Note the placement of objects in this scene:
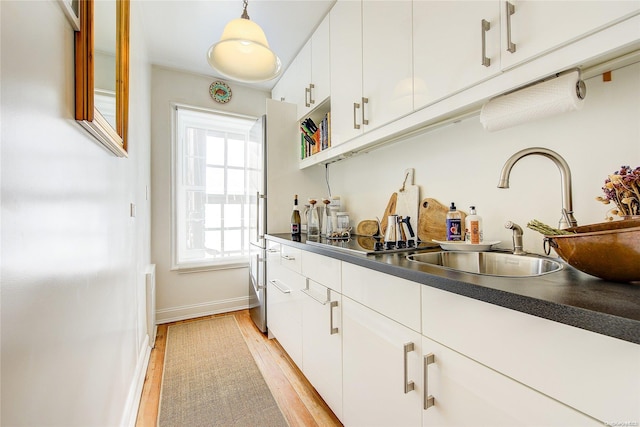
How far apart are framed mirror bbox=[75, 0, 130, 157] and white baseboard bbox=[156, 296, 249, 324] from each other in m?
2.07

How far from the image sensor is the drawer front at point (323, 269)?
1.35 meters

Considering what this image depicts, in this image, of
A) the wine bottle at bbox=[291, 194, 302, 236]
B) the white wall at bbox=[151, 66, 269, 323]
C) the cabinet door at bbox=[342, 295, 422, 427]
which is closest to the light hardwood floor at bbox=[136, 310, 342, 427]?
the cabinet door at bbox=[342, 295, 422, 427]

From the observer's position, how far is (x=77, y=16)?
728mm

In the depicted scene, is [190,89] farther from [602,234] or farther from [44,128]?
[602,234]

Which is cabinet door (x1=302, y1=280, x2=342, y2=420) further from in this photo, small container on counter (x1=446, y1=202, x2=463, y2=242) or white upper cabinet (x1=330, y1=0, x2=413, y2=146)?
white upper cabinet (x1=330, y1=0, x2=413, y2=146)

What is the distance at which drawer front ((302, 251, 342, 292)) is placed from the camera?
53.3 inches

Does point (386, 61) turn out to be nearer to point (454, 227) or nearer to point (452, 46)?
point (452, 46)

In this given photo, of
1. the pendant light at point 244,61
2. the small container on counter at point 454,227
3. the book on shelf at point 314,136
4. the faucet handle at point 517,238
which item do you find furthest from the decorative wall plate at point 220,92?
the faucet handle at point 517,238

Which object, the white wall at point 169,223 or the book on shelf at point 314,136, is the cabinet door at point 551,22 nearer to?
the book on shelf at point 314,136

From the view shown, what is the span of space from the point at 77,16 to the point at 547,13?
51.2 inches

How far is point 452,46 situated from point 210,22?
1.92 meters

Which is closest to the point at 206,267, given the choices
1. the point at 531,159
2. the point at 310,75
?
the point at 310,75

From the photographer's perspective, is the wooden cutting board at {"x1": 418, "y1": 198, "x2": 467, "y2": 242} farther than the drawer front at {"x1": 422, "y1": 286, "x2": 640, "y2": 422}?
Yes

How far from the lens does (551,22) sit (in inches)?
32.0
